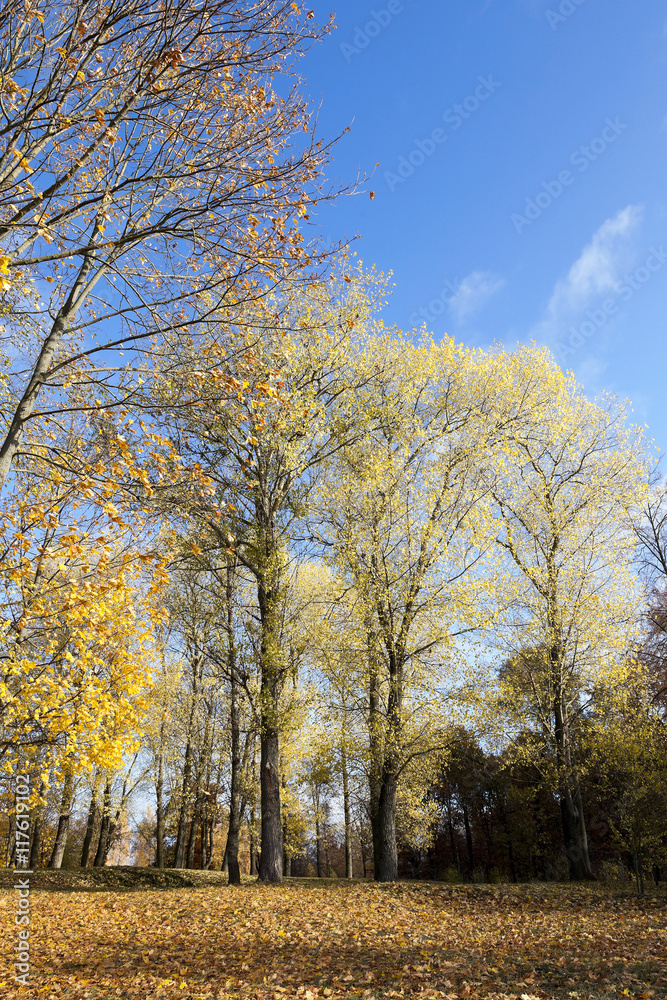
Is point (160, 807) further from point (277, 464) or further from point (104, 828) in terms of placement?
point (277, 464)

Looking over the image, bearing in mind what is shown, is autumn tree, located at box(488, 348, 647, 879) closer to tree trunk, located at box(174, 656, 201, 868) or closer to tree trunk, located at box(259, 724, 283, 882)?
tree trunk, located at box(259, 724, 283, 882)

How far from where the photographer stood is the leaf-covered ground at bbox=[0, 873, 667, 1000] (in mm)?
4836

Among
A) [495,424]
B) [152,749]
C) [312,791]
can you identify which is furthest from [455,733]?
[312,791]

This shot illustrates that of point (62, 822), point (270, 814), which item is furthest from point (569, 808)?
point (62, 822)

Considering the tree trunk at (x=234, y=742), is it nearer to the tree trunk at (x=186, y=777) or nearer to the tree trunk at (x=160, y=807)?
the tree trunk at (x=186, y=777)

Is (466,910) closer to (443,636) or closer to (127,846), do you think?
(443,636)

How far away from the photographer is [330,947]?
6090 millimetres

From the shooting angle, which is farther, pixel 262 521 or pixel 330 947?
pixel 262 521

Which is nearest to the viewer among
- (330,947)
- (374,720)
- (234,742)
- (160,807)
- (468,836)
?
(330,947)

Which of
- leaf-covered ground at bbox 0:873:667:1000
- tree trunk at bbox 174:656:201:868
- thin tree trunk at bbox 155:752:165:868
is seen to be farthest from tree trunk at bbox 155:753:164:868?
leaf-covered ground at bbox 0:873:667:1000

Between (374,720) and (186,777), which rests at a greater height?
(374,720)

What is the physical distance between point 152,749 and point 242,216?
19.9 metres

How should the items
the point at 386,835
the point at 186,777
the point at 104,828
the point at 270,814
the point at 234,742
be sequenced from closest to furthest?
the point at 270,814
the point at 386,835
the point at 234,742
the point at 186,777
the point at 104,828

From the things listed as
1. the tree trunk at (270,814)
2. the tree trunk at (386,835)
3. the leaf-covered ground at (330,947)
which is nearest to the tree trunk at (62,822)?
the tree trunk at (270,814)
